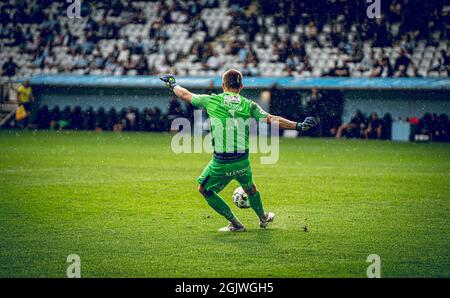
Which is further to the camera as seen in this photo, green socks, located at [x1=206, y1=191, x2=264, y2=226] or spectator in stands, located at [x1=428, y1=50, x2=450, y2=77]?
spectator in stands, located at [x1=428, y1=50, x2=450, y2=77]

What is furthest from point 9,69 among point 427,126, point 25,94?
point 427,126

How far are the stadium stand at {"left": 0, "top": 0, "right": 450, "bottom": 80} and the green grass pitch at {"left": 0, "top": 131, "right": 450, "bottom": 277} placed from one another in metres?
11.8

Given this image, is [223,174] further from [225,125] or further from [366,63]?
[366,63]

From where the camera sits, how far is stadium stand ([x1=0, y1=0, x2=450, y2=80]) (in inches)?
1371

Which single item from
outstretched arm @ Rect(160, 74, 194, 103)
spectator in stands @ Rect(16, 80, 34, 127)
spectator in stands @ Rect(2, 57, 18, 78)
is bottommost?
spectator in stands @ Rect(16, 80, 34, 127)

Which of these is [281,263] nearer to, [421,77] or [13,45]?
[421,77]

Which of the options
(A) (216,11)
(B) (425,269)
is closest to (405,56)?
(A) (216,11)

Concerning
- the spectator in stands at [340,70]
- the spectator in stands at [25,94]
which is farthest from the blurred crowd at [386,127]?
the spectator in stands at [25,94]

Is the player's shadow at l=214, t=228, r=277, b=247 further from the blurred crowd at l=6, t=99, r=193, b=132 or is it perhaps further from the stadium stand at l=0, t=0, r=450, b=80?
the blurred crowd at l=6, t=99, r=193, b=132

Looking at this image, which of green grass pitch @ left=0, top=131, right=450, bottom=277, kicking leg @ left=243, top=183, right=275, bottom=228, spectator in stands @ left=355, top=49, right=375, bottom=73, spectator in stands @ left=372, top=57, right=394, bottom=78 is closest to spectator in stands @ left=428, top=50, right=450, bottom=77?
spectator in stands @ left=372, top=57, right=394, bottom=78

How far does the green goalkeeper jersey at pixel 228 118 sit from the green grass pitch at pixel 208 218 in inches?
47.7

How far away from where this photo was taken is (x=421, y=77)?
109 feet

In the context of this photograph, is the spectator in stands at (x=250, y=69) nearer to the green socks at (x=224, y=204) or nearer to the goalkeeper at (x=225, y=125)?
the green socks at (x=224, y=204)

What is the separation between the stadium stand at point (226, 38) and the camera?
34812 millimetres
